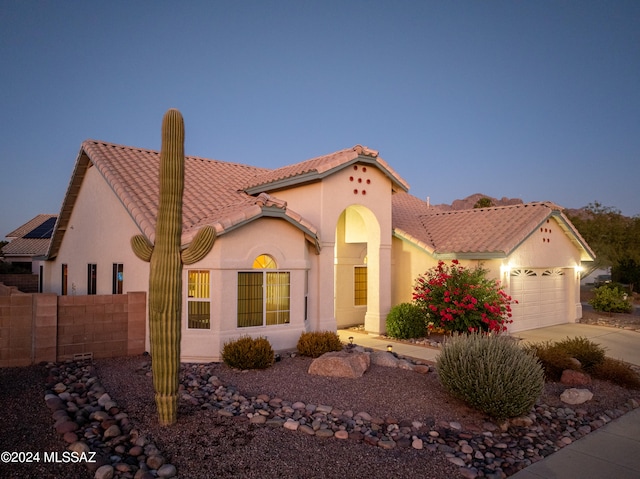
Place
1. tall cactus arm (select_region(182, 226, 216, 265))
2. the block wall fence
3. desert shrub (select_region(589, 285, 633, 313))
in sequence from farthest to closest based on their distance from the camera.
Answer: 1. desert shrub (select_region(589, 285, 633, 313))
2. the block wall fence
3. tall cactus arm (select_region(182, 226, 216, 265))

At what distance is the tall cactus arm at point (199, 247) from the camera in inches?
266

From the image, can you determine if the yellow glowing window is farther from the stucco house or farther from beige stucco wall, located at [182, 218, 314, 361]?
beige stucco wall, located at [182, 218, 314, 361]

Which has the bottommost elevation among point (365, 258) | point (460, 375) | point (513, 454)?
point (513, 454)

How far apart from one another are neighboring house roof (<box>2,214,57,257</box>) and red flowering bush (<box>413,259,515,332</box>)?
31011 millimetres

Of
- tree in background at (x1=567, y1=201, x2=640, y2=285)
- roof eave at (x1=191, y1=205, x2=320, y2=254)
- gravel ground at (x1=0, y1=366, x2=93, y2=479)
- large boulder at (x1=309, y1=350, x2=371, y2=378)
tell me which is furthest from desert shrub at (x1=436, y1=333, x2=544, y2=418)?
tree in background at (x1=567, y1=201, x2=640, y2=285)

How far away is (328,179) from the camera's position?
14.1 meters

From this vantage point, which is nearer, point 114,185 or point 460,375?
point 460,375

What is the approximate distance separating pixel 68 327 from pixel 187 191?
17.5 feet

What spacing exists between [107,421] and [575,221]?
41.4 metres

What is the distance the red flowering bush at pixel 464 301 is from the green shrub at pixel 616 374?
3.69 meters

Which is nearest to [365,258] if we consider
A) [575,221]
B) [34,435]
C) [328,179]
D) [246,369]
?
[328,179]

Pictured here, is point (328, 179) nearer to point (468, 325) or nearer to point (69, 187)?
point (468, 325)

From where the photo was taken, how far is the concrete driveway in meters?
13.1

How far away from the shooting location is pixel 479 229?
1744 cm
